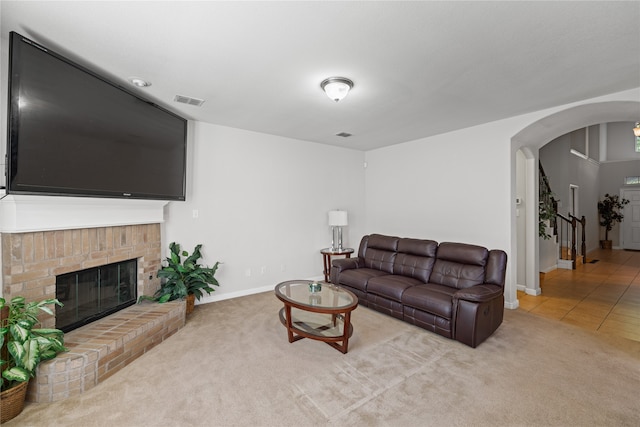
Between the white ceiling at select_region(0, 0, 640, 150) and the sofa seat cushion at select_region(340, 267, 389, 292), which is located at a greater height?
the white ceiling at select_region(0, 0, 640, 150)

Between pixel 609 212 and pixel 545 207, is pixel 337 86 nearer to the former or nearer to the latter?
pixel 545 207

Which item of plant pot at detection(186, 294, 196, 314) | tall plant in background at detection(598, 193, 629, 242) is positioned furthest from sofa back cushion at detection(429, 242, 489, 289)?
tall plant in background at detection(598, 193, 629, 242)

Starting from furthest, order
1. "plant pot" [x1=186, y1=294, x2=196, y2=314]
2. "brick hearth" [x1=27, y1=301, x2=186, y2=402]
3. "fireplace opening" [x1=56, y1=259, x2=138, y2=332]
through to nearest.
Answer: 1. "plant pot" [x1=186, y1=294, x2=196, y2=314]
2. "fireplace opening" [x1=56, y1=259, x2=138, y2=332]
3. "brick hearth" [x1=27, y1=301, x2=186, y2=402]

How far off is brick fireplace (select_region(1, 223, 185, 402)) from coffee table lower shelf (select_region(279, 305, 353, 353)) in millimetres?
1265

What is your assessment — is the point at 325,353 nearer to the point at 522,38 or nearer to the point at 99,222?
the point at 99,222

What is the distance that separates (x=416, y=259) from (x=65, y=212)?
380cm

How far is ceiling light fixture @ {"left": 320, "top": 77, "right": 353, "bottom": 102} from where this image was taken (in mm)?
2572

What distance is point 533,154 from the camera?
444 centimetres

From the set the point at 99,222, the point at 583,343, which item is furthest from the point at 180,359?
the point at 583,343

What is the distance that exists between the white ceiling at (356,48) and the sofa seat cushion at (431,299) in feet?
6.82

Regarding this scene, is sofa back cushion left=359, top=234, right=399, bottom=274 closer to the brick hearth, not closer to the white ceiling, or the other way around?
the white ceiling

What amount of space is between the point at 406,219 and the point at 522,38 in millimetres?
3381

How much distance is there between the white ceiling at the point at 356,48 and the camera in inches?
67.7

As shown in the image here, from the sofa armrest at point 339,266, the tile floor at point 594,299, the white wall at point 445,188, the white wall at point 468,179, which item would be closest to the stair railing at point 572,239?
the tile floor at point 594,299
